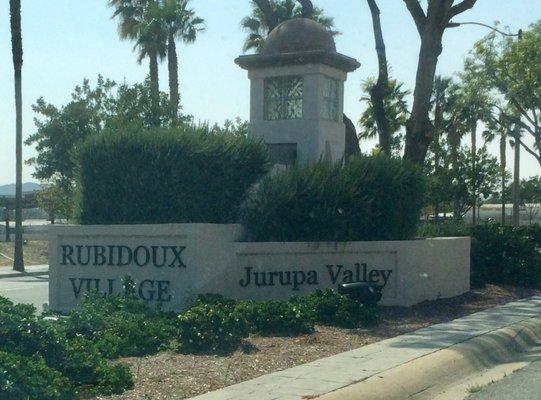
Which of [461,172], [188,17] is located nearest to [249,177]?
[188,17]

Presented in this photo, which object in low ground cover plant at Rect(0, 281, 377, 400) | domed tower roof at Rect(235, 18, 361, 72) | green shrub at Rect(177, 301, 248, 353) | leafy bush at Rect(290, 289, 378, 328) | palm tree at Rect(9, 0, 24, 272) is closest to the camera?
low ground cover plant at Rect(0, 281, 377, 400)

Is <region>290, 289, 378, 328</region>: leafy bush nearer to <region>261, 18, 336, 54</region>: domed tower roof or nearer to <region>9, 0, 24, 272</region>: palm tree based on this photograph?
<region>261, 18, 336, 54</region>: domed tower roof

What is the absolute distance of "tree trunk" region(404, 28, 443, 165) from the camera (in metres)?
20.7

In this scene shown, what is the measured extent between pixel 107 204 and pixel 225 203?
2139 millimetres

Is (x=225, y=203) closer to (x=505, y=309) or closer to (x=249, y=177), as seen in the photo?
(x=249, y=177)

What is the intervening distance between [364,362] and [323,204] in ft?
20.9

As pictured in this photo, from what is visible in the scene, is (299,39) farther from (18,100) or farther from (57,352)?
(18,100)

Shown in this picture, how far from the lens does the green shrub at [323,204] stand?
16.3 m

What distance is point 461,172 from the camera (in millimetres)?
47188

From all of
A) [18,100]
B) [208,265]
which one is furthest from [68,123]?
[208,265]

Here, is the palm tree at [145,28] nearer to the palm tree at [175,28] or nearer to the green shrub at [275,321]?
the palm tree at [175,28]

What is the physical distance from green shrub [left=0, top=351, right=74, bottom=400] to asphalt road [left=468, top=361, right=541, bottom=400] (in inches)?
161

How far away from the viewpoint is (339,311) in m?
13.3

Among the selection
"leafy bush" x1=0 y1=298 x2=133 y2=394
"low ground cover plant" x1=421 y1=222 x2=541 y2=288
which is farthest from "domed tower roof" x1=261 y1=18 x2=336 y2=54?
"leafy bush" x1=0 y1=298 x2=133 y2=394
